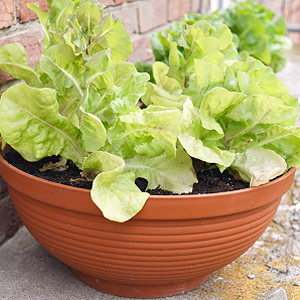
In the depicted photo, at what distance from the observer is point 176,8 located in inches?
73.9

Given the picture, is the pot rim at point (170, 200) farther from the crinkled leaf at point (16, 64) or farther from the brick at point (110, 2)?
the brick at point (110, 2)

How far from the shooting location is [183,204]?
2.27 feet

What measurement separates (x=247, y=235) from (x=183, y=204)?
0.21m

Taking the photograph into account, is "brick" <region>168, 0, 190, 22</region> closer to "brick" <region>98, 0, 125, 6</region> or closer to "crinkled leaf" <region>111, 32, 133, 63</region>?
"brick" <region>98, 0, 125, 6</region>

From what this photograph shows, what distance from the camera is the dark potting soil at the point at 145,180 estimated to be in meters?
0.80

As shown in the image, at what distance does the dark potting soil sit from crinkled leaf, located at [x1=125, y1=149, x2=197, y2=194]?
0.02 meters

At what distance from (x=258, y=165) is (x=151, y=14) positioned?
3.50 feet

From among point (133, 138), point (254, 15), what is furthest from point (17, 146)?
A: point (254, 15)

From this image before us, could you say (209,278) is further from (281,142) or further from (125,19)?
(125,19)

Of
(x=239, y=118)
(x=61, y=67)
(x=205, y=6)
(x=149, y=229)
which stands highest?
(x=61, y=67)

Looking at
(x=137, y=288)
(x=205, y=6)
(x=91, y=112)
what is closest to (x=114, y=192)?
(x=91, y=112)

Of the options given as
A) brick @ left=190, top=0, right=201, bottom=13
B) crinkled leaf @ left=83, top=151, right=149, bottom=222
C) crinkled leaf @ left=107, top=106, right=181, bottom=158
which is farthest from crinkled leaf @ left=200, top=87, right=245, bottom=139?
brick @ left=190, top=0, right=201, bottom=13

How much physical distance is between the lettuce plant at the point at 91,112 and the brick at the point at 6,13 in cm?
16

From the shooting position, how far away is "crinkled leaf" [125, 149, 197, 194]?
0.78 metres
